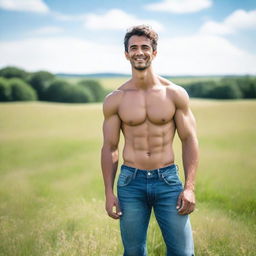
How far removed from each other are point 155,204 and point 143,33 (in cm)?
167

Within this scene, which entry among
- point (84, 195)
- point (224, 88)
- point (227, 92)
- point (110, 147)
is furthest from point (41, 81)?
point (110, 147)

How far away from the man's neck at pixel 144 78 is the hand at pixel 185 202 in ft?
3.61

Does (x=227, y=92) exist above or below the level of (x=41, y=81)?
below

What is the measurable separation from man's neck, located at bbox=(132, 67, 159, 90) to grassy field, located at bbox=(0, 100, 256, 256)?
259 centimetres

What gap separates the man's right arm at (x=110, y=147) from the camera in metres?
3.43

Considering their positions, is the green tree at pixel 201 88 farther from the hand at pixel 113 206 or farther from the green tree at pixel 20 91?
the hand at pixel 113 206

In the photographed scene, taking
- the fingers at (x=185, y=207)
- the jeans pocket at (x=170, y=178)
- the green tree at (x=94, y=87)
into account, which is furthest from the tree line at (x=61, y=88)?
the fingers at (x=185, y=207)

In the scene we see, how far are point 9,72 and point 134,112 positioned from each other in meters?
27.2

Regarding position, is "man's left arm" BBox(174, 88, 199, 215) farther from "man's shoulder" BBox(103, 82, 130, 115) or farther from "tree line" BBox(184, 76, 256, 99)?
"tree line" BBox(184, 76, 256, 99)

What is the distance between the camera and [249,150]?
11.0 m

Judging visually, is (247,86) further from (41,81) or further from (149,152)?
(149,152)

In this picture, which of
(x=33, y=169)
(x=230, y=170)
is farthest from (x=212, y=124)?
(x=33, y=169)

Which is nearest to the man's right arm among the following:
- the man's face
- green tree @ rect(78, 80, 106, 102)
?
the man's face

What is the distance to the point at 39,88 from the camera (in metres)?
28.6
